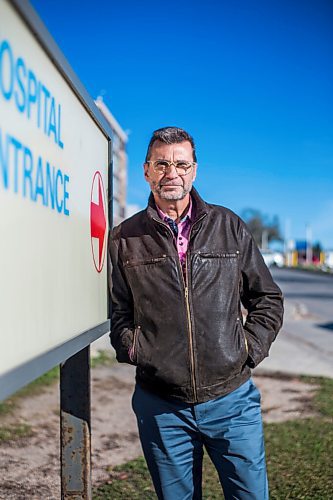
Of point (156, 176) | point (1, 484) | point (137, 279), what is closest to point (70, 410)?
point (137, 279)

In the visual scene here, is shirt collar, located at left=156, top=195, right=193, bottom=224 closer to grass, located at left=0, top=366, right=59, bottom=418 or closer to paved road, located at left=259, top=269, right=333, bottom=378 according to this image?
grass, located at left=0, top=366, right=59, bottom=418

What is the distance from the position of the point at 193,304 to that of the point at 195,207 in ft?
1.28

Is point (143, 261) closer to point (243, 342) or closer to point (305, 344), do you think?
point (243, 342)

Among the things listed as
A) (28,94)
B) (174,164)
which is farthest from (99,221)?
(28,94)

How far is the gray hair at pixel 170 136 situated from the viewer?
2.49 meters

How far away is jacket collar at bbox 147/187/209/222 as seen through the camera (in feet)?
8.10

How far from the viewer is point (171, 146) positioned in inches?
97.7

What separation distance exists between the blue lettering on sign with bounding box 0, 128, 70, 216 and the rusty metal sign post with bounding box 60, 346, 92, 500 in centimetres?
80

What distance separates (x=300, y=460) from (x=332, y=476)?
0.35 metres

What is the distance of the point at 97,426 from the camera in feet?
17.6

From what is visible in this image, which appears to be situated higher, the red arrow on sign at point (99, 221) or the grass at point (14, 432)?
the red arrow on sign at point (99, 221)

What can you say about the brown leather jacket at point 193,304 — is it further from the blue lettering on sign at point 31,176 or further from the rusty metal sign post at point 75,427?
the blue lettering on sign at point 31,176

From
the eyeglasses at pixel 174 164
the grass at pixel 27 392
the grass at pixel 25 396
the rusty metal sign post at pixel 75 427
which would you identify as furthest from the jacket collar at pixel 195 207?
the grass at pixel 27 392

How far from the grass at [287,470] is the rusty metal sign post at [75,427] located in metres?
1.33
